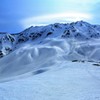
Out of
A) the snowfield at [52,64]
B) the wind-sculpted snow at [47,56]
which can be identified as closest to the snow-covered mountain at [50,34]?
the snowfield at [52,64]

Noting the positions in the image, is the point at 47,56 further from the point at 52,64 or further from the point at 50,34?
the point at 50,34

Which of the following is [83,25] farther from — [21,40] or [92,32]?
[21,40]

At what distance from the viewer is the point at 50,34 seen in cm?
11806

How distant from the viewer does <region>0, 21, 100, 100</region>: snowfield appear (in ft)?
54.7

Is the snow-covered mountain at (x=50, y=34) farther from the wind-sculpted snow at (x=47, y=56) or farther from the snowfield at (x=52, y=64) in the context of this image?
the wind-sculpted snow at (x=47, y=56)

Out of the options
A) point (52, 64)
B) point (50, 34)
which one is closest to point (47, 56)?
point (52, 64)

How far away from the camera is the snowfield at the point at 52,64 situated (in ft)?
54.7

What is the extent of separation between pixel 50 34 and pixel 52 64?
57.5 meters

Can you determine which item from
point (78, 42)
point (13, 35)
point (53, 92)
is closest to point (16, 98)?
point (53, 92)

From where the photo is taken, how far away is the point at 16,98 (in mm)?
14219

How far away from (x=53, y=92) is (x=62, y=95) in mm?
934

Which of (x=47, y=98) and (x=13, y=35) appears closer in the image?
(x=47, y=98)

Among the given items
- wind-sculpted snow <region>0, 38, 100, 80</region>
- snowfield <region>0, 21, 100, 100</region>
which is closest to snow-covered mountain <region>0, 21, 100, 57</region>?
snowfield <region>0, 21, 100, 100</region>

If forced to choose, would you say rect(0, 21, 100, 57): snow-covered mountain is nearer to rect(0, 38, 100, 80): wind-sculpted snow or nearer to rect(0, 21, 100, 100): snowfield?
rect(0, 21, 100, 100): snowfield
